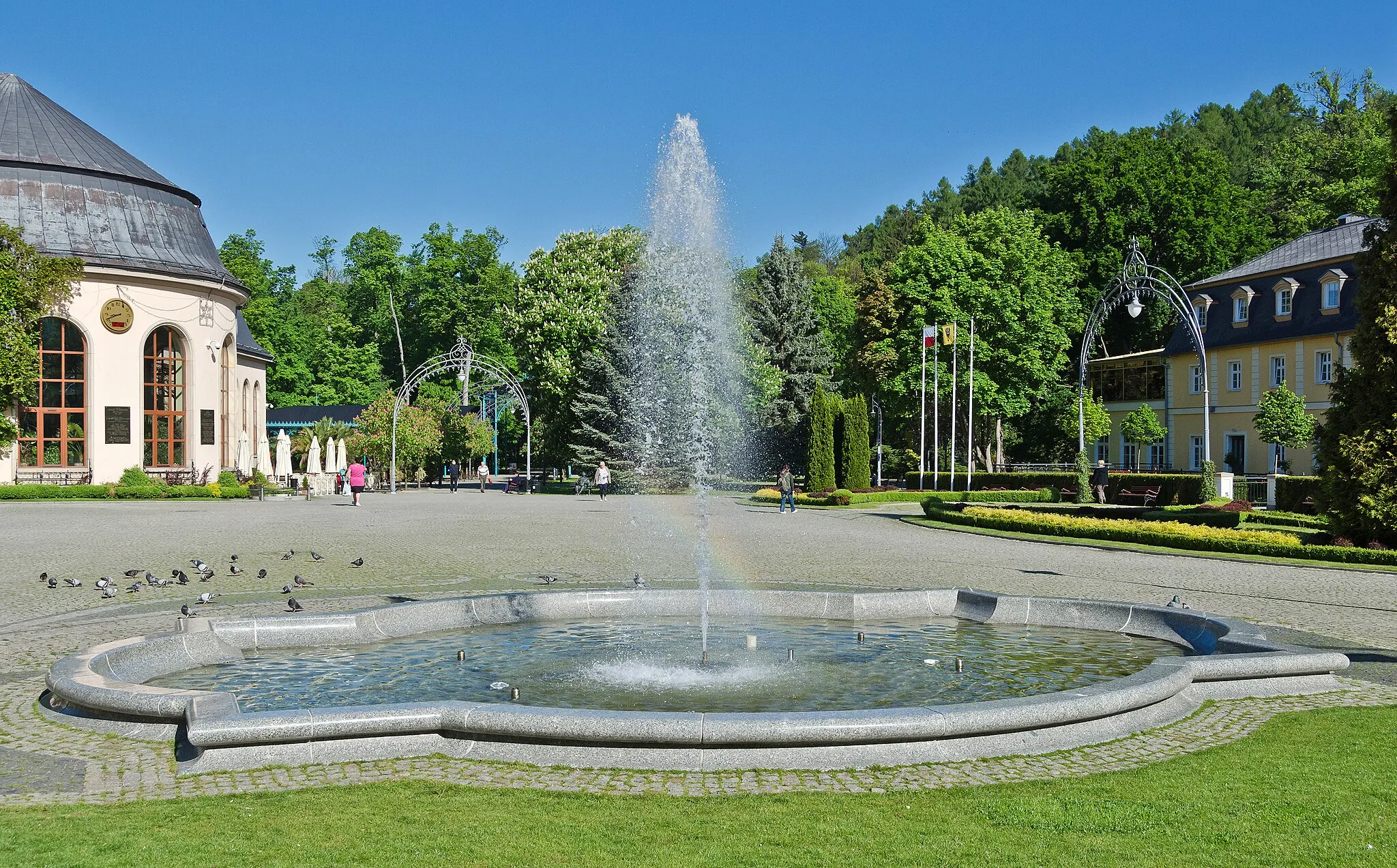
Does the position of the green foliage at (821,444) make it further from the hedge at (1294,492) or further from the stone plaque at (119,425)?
the stone plaque at (119,425)

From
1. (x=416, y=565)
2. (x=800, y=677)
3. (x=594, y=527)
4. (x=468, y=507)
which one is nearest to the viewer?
(x=800, y=677)

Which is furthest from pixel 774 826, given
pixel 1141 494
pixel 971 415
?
pixel 971 415

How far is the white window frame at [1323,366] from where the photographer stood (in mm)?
50719

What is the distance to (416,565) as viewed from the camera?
20.3 meters

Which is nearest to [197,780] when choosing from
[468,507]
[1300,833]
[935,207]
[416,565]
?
[1300,833]

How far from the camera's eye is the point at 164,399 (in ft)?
179

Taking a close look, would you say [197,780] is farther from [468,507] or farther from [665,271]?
[665,271]

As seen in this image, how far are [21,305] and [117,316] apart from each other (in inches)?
229

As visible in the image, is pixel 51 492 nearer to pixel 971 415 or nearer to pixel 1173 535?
pixel 971 415

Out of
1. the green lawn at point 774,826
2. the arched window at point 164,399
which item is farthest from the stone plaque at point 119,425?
the green lawn at point 774,826

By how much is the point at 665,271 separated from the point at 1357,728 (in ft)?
147

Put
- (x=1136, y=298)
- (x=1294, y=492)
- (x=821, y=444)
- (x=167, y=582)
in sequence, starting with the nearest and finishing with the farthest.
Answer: (x=167, y=582) → (x=1294, y=492) → (x=1136, y=298) → (x=821, y=444)

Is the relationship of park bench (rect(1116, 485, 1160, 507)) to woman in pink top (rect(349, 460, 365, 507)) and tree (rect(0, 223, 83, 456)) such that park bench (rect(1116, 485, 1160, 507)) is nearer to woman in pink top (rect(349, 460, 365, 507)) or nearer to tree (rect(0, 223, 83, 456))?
woman in pink top (rect(349, 460, 365, 507))

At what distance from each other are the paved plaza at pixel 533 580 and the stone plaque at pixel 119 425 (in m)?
13.2
